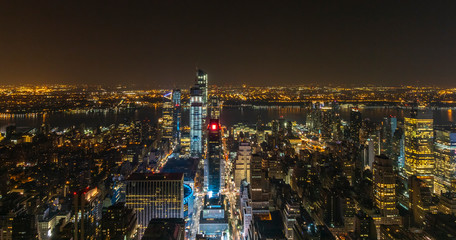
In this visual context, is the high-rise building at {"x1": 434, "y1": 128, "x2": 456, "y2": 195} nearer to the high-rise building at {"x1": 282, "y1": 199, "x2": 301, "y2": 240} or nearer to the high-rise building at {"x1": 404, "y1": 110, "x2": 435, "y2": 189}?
the high-rise building at {"x1": 404, "y1": 110, "x2": 435, "y2": 189}

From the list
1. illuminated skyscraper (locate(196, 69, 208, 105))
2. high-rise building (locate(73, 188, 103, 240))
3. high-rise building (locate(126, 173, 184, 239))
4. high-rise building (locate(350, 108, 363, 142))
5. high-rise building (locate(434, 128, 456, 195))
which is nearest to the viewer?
high-rise building (locate(73, 188, 103, 240))

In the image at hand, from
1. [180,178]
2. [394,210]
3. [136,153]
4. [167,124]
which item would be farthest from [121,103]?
[394,210]

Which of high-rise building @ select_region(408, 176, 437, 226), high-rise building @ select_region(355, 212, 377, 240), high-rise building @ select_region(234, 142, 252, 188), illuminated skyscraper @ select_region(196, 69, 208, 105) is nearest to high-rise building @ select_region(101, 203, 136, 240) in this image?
high-rise building @ select_region(355, 212, 377, 240)

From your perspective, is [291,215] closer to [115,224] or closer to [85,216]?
[115,224]

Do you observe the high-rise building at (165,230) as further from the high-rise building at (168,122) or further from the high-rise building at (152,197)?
the high-rise building at (168,122)

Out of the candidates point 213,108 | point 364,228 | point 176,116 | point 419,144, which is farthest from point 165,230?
point 213,108

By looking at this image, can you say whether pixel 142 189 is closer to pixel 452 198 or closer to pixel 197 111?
pixel 452 198

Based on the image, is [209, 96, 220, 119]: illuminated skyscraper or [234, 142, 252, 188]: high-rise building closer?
[234, 142, 252, 188]: high-rise building

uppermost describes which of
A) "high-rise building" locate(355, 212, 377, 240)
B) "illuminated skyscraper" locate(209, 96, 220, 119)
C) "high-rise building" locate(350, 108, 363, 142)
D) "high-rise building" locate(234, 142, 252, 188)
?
"illuminated skyscraper" locate(209, 96, 220, 119)
